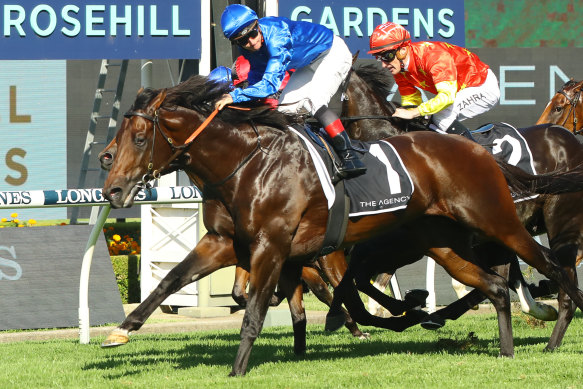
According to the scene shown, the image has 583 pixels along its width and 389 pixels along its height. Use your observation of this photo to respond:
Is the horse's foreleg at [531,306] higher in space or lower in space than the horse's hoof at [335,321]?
higher

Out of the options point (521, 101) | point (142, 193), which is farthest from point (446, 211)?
point (521, 101)

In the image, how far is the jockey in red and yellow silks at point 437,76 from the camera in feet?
19.2

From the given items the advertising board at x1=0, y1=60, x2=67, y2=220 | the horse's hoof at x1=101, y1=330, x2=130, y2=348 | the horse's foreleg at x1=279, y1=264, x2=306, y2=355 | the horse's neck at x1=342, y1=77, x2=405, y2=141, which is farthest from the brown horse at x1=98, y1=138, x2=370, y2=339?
the advertising board at x1=0, y1=60, x2=67, y2=220

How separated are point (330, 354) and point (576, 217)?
1874mm

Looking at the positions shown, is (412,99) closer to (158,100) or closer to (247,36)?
(247,36)

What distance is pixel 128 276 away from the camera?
9.18 metres

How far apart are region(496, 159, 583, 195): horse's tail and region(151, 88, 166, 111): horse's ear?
208 centimetres

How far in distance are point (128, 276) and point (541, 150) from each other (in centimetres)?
440

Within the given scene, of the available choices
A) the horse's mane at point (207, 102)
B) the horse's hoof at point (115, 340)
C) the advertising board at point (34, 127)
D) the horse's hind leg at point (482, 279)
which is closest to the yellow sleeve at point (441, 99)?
the horse's hind leg at point (482, 279)

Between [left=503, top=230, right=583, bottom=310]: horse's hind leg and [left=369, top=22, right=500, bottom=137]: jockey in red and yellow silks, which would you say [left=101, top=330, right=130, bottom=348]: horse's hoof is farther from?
[left=369, top=22, right=500, bottom=137]: jockey in red and yellow silks

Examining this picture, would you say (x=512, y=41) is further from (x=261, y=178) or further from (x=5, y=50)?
(x=261, y=178)

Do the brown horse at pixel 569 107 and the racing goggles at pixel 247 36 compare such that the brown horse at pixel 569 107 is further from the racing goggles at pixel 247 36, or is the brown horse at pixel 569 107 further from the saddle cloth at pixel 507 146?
the racing goggles at pixel 247 36

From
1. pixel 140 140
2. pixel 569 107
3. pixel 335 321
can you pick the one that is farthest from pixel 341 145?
pixel 569 107

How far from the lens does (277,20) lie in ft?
17.4
